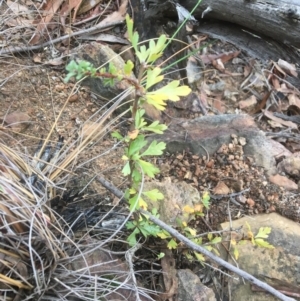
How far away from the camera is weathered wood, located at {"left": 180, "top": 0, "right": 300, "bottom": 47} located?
6.15 feet

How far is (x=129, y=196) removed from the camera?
1.39 meters

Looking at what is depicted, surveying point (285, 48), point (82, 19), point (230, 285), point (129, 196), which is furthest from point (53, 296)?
point (82, 19)

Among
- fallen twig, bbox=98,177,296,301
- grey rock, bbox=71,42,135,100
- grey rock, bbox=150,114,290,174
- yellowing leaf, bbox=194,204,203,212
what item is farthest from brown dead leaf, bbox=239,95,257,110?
fallen twig, bbox=98,177,296,301

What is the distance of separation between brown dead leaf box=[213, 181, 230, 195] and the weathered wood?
65cm

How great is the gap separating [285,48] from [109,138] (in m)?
0.87

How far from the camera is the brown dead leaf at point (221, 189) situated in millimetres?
1853

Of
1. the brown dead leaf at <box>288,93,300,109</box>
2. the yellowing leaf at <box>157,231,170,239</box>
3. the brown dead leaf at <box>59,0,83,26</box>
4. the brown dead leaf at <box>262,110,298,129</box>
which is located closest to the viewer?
the yellowing leaf at <box>157,231,170,239</box>

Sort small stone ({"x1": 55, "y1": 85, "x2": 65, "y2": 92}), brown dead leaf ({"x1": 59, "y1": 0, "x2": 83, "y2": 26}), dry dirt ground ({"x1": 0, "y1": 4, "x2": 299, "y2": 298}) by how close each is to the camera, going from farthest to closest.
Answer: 1. brown dead leaf ({"x1": 59, "y1": 0, "x2": 83, "y2": 26})
2. small stone ({"x1": 55, "y1": 85, "x2": 65, "y2": 92})
3. dry dirt ground ({"x1": 0, "y1": 4, "x2": 299, "y2": 298})

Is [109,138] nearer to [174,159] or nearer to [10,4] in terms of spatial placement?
[174,159]

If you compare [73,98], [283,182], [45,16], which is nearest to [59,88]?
[73,98]

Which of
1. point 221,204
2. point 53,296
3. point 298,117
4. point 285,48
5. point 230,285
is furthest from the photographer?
point 298,117

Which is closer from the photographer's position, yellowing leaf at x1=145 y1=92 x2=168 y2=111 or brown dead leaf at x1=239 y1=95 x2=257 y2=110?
yellowing leaf at x1=145 y1=92 x2=168 y2=111

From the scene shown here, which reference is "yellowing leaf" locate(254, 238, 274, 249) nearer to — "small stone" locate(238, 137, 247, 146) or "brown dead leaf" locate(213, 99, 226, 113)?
"small stone" locate(238, 137, 247, 146)

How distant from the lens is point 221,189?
1.86m
